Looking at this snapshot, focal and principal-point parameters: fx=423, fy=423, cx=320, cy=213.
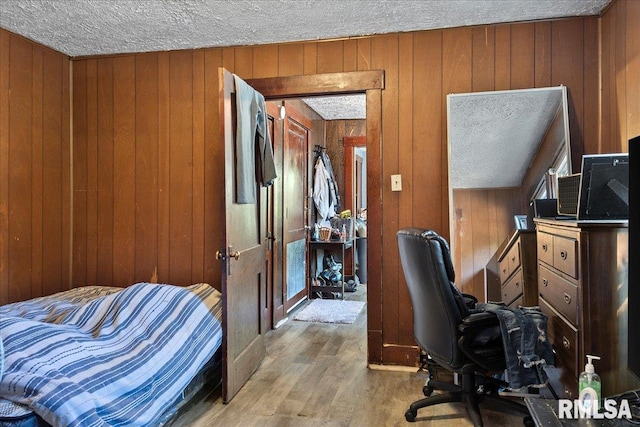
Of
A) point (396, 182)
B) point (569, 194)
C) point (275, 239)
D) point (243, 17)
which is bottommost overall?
point (275, 239)

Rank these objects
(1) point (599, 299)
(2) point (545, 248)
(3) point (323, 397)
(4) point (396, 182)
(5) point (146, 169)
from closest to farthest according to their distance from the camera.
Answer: (1) point (599, 299)
(2) point (545, 248)
(3) point (323, 397)
(4) point (396, 182)
(5) point (146, 169)

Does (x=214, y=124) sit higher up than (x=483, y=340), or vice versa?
(x=214, y=124)

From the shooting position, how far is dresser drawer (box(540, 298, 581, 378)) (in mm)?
1806

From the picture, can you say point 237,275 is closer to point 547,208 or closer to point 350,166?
point 547,208

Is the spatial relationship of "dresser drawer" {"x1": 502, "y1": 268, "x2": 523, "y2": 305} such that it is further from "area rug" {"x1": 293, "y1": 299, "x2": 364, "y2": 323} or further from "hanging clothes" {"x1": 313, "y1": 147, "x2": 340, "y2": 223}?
"hanging clothes" {"x1": 313, "y1": 147, "x2": 340, "y2": 223}

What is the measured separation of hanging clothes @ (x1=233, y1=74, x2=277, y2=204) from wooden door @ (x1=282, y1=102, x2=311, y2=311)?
4.20 ft

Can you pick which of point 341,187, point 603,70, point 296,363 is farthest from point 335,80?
point 341,187

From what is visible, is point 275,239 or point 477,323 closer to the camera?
point 477,323

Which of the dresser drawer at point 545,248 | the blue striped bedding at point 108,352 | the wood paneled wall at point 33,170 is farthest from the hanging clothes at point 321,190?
the dresser drawer at point 545,248

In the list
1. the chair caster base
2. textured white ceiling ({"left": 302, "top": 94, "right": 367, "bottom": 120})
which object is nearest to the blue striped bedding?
the chair caster base

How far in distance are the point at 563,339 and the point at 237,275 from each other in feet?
5.83

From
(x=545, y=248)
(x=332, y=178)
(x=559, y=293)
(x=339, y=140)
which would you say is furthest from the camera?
(x=339, y=140)

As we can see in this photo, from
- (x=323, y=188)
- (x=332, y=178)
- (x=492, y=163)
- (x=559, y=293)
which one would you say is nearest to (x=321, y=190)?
(x=323, y=188)

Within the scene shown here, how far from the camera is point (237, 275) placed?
262 cm
